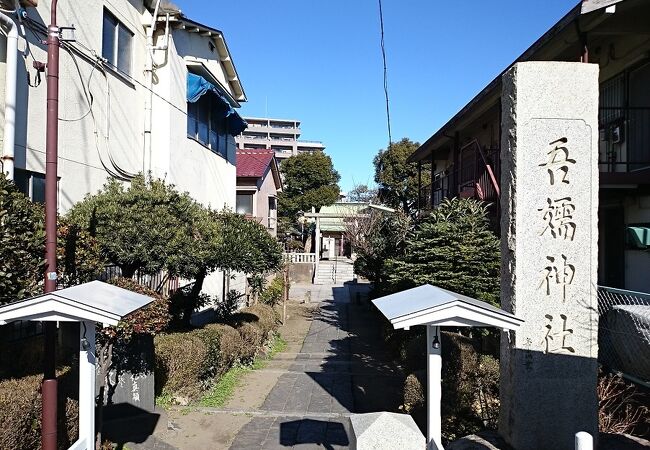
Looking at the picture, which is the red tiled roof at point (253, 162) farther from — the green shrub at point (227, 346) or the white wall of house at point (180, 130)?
the green shrub at point (227, 346)

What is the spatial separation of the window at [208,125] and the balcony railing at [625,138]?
1077 centimetres

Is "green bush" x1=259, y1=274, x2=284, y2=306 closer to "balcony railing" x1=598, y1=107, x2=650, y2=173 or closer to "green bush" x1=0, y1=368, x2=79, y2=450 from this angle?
"balcony railing" x1=598, y1=107, x2=650, y2=173

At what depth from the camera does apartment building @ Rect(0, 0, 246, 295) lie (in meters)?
7.87

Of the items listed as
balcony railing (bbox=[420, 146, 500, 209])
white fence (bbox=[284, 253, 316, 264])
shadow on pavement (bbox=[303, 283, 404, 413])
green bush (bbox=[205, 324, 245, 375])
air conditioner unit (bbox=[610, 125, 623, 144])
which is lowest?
shadow on pavement (bbox=[303, 283, 404, 413])

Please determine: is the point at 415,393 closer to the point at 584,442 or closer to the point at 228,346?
the point at 584,442

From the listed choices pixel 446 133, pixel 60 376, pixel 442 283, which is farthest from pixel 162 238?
pixel 446 133

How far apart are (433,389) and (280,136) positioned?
285 ft

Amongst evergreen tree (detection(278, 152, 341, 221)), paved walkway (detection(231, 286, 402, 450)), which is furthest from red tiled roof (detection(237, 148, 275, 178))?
evergreen tree (detection(278, 152, 341, 221))

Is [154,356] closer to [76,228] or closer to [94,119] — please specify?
[76,228]

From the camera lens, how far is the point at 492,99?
11719mm

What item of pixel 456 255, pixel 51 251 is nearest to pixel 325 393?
pixel 456 255

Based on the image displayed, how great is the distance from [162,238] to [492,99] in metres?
8.21

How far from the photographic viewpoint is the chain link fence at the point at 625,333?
6.17 m

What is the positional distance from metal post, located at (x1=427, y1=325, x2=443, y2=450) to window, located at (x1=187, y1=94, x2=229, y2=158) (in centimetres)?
1146
